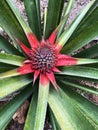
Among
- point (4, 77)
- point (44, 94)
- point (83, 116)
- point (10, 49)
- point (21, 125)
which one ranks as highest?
point (10, 49)

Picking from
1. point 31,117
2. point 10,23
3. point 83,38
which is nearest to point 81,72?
point 83,38

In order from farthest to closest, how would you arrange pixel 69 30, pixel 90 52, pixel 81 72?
pixel 90 52
pixel 69 30
pixel 81 72

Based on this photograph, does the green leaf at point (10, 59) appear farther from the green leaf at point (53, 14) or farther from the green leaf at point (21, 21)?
the green leaf at point (53, 14)

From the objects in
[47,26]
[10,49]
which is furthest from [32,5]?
[10,49]

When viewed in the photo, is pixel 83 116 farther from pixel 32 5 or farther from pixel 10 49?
pixel 32 5

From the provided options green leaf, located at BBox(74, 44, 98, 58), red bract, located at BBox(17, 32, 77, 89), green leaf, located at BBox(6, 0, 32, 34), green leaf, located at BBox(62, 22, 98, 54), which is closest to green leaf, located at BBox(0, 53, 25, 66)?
red bract, located at BBox(17, 32, 77, 89)

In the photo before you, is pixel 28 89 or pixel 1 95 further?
pixel 28 89

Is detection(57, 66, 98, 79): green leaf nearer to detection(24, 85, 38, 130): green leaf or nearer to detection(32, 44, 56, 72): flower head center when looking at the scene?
detection(32, 44, 56, 72): flower head center

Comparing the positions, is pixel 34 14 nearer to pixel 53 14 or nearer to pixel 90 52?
→ pixel 53 14
